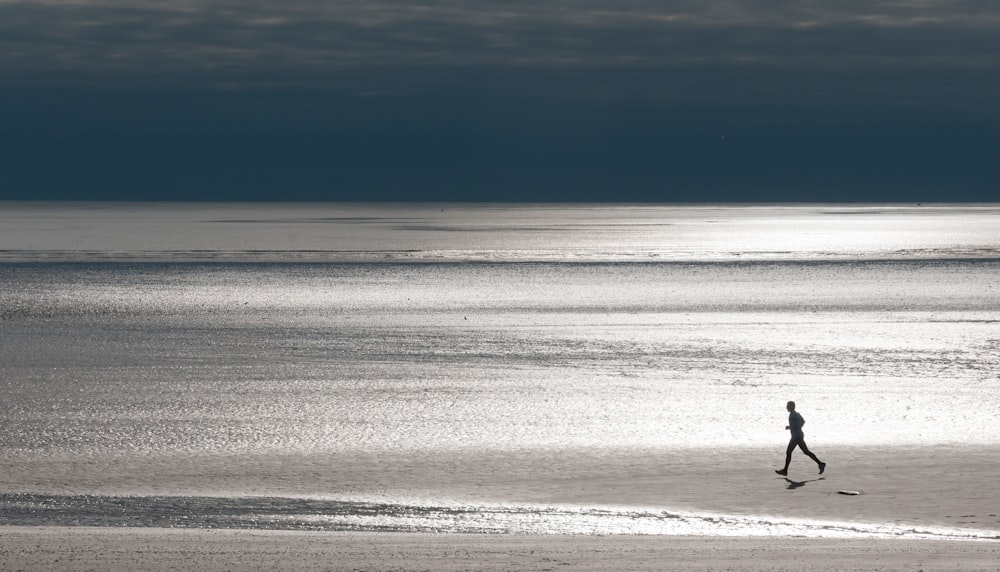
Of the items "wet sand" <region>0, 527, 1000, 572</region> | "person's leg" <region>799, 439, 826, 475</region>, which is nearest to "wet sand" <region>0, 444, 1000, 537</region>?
"person's leg" <region>799, 439, 826, 475</region>

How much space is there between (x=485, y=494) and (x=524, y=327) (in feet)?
80.0

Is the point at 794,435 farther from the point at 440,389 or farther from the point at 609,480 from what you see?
the point at 440,389

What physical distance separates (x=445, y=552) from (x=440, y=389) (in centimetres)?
1477

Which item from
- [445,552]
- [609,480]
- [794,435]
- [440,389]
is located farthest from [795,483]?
[440,389]

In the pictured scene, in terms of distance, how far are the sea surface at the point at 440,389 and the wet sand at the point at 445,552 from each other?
1009 millimetres

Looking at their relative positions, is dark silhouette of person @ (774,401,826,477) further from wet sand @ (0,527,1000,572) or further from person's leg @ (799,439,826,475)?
wet sand @ (0,527,1000,572)

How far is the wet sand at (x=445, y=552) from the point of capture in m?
13.8

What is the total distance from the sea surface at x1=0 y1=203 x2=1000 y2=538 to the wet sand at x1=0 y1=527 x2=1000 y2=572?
101cm

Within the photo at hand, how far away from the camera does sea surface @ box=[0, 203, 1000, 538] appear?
18.5 metres

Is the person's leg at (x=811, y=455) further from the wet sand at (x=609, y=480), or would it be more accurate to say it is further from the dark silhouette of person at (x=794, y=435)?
the wet sand at (x=609, y=480)

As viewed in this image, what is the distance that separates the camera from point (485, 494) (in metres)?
19.0

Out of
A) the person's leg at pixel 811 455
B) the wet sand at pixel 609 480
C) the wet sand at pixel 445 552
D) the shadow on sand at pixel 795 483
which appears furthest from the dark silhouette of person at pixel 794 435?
the wet sand at pixel 445 552

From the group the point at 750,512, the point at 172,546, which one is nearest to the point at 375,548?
the point at 172,546

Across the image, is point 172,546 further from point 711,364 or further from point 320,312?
point 320,312
